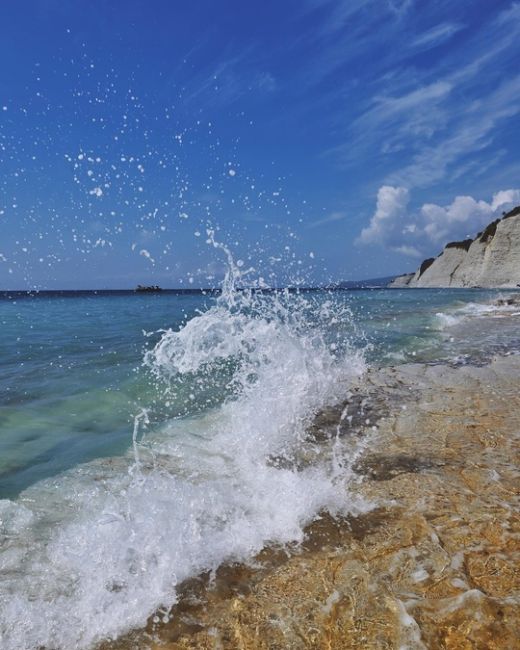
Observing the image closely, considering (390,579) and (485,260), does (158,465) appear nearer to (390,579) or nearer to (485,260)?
(390,579)

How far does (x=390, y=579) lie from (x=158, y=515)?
1.81 metres

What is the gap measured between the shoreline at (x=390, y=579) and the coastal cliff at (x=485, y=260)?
64.5m

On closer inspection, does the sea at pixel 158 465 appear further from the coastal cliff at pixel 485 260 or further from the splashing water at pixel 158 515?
the coastal cliff at pixel 485 260

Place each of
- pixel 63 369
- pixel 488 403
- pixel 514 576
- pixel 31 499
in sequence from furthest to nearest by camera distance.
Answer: pixel 63 369 → pixel 488 403 → pixel 31 499 → pixel 514 576

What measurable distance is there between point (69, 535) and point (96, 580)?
655mm

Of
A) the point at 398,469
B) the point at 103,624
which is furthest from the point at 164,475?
the point at 398,469

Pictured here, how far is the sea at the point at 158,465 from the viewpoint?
8.98 feet

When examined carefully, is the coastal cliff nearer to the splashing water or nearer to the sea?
the sea

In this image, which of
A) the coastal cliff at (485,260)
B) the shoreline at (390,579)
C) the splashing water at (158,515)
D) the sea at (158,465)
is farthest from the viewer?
the coastal cliff at (485,260)

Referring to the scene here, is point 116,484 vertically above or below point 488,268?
below

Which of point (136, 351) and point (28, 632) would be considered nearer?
point (28, 632)

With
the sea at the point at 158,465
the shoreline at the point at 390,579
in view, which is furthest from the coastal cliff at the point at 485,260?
the shoreline at the point at 390,579

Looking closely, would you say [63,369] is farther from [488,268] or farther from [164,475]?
[488,268]

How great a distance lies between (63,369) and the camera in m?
9.70
